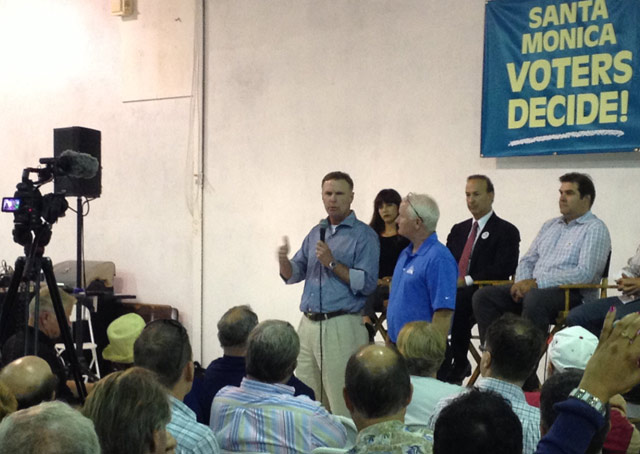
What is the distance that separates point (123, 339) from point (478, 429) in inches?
125

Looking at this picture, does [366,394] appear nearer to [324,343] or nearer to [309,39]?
[324,343]

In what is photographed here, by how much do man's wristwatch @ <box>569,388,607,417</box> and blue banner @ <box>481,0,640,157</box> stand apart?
4.68 m

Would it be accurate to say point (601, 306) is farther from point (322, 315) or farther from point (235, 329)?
point (235, 329)

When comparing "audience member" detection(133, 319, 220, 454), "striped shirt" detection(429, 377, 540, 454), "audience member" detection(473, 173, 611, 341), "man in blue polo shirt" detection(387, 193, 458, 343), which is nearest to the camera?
"striped shirt" detection(429, 377, 540, 454)

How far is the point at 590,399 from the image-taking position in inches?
47.8

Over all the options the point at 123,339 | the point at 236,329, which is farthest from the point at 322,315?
the point at 236,329

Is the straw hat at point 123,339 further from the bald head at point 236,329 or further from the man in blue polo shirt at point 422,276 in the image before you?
the man in blue polo shirt at point 422,276

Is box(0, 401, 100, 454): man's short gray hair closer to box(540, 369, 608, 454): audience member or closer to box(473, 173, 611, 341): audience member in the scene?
box(540, 369, 608, 454): audience member

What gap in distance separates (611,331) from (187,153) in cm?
704

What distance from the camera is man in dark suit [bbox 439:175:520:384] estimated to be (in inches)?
201

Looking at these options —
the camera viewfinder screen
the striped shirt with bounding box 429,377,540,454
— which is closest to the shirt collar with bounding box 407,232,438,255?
the striped shirt with bounding box 429,377,540,454

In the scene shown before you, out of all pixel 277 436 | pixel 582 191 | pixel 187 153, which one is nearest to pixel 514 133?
pixel 582 191

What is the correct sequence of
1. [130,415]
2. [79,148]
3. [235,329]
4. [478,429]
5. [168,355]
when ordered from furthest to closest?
[79,148] < [235,329] < [168,355] < [130,415] < [478,429]

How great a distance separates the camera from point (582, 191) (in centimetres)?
488
